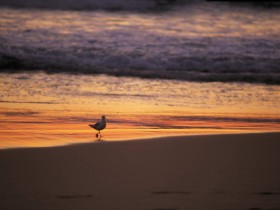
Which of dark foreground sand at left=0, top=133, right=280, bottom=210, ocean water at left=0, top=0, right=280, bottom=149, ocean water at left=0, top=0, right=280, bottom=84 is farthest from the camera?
ocean water at left=0, top=0, right=280, bottom=84

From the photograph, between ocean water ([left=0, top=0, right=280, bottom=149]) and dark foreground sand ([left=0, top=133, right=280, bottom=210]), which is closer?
dark foreground sand ([left=0, top=133, right=280, bottom=210])

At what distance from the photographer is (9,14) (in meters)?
27.1

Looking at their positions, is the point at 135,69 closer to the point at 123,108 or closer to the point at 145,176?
the point at 123,108

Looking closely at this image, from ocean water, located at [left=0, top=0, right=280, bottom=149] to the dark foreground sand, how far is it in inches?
38.7

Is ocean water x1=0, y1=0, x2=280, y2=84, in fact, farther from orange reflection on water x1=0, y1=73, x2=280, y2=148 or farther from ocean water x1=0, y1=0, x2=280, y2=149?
orange reflection on water x1=0, y1=73, x2=280, y2=148

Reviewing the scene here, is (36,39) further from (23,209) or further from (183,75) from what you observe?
(23,209)

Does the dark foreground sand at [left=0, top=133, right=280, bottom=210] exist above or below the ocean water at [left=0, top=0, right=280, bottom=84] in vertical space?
below

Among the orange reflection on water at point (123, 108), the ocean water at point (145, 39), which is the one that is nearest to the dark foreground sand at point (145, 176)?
the orange reflection on water at point (123, 108)

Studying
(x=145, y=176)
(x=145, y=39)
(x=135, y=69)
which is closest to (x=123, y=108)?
(x=145, y=176)

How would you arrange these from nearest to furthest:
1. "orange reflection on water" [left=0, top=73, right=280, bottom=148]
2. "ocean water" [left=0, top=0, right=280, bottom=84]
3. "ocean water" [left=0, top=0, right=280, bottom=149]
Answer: "orange reflection on water" [left=0, top=73, right=280, bottom=148]
"ocean water" [left=0, top=0, right=280, bottom=149]
"ocean water" [left=0, top=0, right=280, bottom=84]

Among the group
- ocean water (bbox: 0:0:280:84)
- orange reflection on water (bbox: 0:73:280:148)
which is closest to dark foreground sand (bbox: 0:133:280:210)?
orange reflection on water (bbox: 0:73:280:148)

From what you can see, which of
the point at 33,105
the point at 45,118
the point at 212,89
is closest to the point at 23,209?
the point at 45,118

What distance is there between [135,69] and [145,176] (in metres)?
12.5

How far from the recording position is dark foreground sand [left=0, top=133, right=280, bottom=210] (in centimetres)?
582
